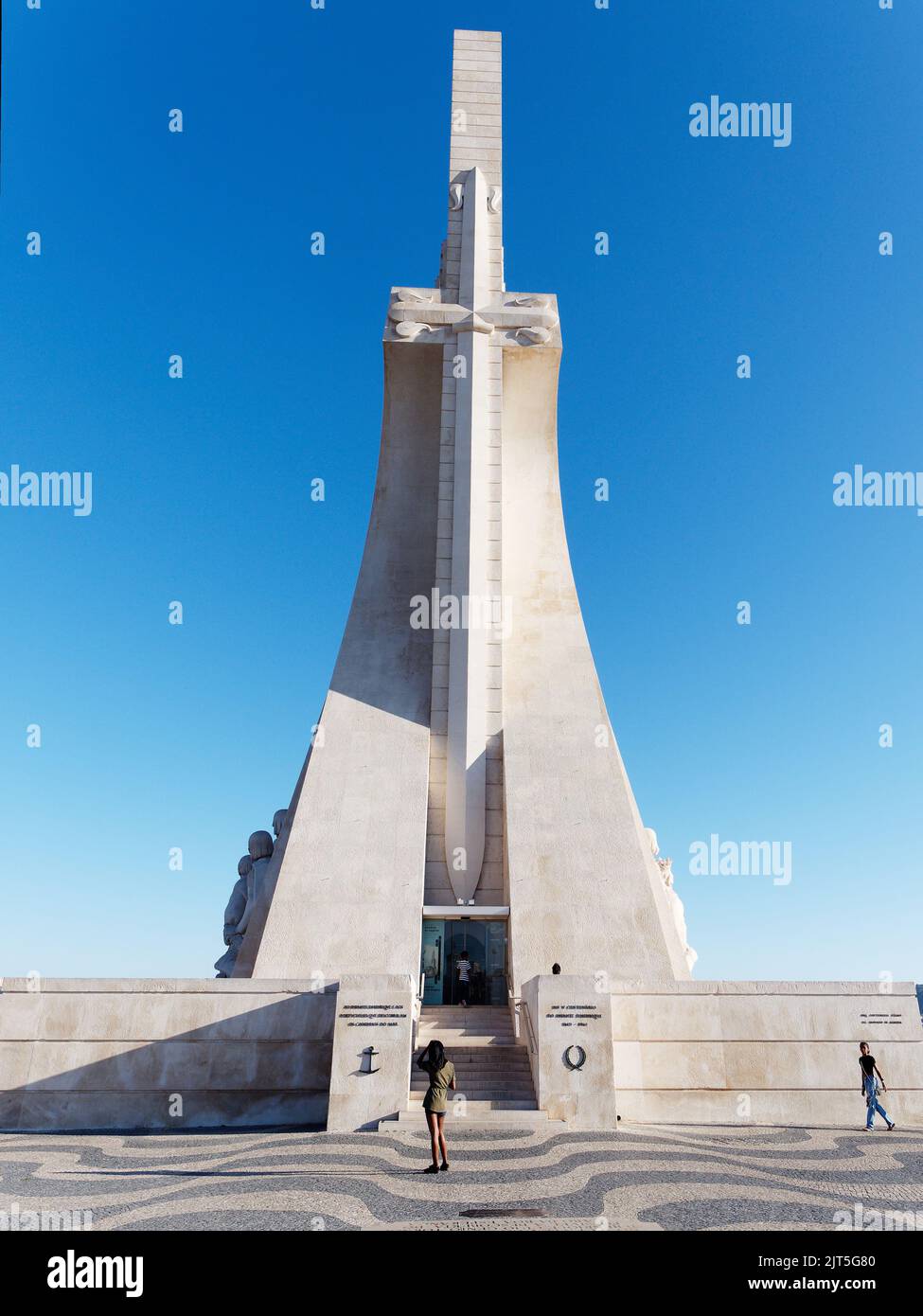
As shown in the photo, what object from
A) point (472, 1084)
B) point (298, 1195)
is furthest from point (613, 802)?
point (298, 1195)

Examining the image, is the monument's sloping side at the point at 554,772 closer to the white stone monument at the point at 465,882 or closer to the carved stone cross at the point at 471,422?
the white stone monument at the point at 465,882

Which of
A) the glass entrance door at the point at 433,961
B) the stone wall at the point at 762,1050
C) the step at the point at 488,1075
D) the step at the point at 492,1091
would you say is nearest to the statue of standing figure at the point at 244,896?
the glass entrance door at the point at 433,961

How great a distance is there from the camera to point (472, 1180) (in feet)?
21.3

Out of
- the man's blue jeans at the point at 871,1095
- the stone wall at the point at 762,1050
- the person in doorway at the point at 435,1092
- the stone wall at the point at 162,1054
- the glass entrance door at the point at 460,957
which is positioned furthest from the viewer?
the glass entrance door at the point at 460,957

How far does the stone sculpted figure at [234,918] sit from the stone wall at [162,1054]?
4.55m

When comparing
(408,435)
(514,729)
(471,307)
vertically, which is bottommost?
(514,729)

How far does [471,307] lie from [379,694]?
8.85 metres

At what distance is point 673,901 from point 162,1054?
32.9 ft

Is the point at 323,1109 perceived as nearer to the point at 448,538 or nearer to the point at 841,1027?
the point at 841,1027

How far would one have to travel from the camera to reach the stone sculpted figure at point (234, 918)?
15734mm

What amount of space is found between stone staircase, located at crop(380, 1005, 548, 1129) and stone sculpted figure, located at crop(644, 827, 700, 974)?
470 centimetres

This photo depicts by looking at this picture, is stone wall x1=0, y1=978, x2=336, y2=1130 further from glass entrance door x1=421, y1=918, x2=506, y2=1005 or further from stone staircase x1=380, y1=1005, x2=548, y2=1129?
glass entrance door x1=421, y1=918, x2=506, y2=1005
